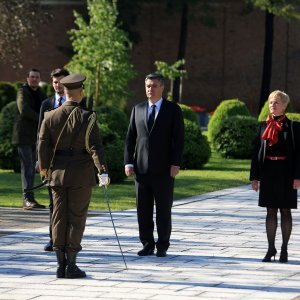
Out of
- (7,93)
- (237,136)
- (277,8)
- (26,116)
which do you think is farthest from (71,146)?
(277,8)

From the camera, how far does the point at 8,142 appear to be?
824 inches

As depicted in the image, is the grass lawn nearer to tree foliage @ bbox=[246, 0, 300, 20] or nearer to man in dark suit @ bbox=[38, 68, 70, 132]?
man in dark suit @ bbox=[38, 68, 70, 132]

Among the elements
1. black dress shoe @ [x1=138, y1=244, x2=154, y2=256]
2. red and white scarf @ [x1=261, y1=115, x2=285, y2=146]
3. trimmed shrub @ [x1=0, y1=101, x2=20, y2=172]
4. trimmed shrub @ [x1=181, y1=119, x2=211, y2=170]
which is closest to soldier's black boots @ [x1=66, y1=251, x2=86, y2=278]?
black dress shoe @ [x1=138, y1=244, x2=154, y2=256]

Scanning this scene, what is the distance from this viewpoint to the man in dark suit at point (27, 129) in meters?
14.5

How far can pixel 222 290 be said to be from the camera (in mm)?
8766

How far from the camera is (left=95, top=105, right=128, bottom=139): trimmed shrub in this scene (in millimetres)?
20625

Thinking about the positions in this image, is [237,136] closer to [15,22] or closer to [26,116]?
[26,116]

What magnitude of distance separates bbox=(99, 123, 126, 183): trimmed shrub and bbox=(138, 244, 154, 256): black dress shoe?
7.50 meters

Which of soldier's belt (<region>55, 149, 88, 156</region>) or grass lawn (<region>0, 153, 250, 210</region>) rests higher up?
soldier's belt (<region>55, 149, 88, 156</region>)

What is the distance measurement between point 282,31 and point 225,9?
10.1 feet

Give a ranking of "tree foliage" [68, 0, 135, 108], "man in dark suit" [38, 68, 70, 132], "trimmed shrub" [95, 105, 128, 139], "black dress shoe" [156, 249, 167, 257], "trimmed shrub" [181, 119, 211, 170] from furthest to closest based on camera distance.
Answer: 1. "tree foliage" [68, 0, 135, 108]
2. "trimmed shrub" [181, 119, 211, 170]
3. "trimmed shrub" [95, 105, 128, 139]
4. "man in dark suit" [38, 68, 70, 132]
5. "black dress shoe" [156, 249, 167, 257]

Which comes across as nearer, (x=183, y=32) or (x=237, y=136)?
(x=237, y=136)

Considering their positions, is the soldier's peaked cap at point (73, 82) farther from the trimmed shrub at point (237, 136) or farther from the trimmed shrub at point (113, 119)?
the trimmed shrub at point (237, 136)

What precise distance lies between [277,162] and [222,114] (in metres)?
17.2
